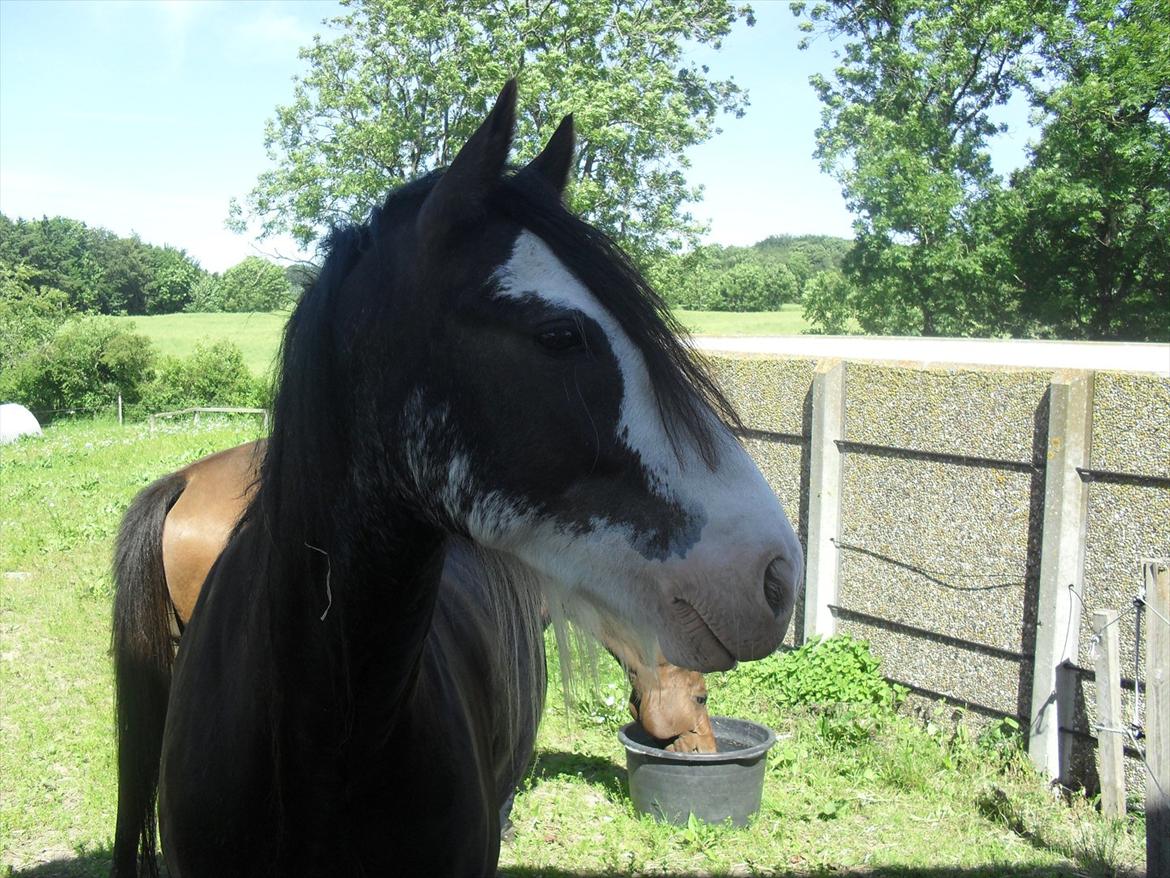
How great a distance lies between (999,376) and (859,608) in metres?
1.73

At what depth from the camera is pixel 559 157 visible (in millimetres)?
1887

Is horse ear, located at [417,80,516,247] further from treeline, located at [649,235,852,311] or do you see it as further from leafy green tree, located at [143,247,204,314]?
leafy green tree, located at [143,247,204,314]

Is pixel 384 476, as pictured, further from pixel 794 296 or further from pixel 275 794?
pixel 794 296

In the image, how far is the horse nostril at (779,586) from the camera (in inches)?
54.3

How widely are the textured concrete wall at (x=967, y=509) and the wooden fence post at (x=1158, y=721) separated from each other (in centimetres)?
77

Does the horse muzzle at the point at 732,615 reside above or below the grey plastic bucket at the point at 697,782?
above

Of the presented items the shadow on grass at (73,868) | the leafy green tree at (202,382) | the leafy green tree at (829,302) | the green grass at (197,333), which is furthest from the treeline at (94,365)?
the shadow on grass at (73,868)

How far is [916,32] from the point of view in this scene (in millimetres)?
23703

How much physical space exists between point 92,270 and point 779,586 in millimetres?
56545

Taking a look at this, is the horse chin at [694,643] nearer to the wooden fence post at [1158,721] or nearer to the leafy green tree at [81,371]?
the wooden fence post at [1158,721]

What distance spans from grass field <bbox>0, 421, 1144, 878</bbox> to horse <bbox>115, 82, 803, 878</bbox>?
1.37 meters

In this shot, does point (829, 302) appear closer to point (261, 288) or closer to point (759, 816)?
point (759, 816)

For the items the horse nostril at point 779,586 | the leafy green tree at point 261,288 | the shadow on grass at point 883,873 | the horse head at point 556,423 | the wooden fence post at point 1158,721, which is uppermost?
the leafy green tree at point 261,288

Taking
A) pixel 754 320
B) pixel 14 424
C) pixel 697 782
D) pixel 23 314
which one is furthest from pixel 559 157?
Answer: pixel 23 314
